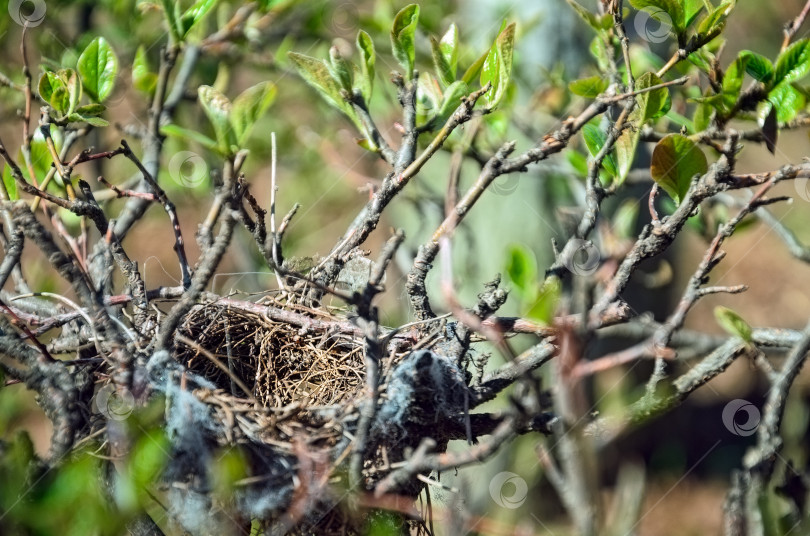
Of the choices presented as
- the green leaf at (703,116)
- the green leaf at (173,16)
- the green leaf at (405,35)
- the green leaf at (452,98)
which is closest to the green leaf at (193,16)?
the green leaf at (173,16)

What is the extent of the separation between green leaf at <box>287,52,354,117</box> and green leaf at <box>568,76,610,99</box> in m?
0.40

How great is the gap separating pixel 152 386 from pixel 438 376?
1.37 ft

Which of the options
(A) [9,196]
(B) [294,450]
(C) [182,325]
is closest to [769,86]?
(B) [294,450]

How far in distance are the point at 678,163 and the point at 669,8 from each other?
0.25 m

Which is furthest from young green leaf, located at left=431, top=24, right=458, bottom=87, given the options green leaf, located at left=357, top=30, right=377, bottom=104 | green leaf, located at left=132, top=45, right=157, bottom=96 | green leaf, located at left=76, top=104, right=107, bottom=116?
green leaf, located at left=132, top=45, right=157, bottom=96

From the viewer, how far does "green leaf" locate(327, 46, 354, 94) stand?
1.32 metres

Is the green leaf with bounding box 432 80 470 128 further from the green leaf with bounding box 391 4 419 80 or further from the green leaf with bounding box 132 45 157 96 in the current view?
the green leaf with bounding box 132 45 157 96

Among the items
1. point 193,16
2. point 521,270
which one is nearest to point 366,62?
point 193,16

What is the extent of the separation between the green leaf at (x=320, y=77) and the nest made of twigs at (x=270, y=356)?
42 cm

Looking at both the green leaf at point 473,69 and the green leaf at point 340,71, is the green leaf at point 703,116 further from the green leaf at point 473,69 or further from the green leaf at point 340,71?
the green leaf at point 340,71

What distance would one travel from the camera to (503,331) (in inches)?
50.7

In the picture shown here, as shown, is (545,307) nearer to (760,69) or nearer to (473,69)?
(473,69)

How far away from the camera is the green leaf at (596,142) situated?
4.38 feet

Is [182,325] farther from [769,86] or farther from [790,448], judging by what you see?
[790,448]
